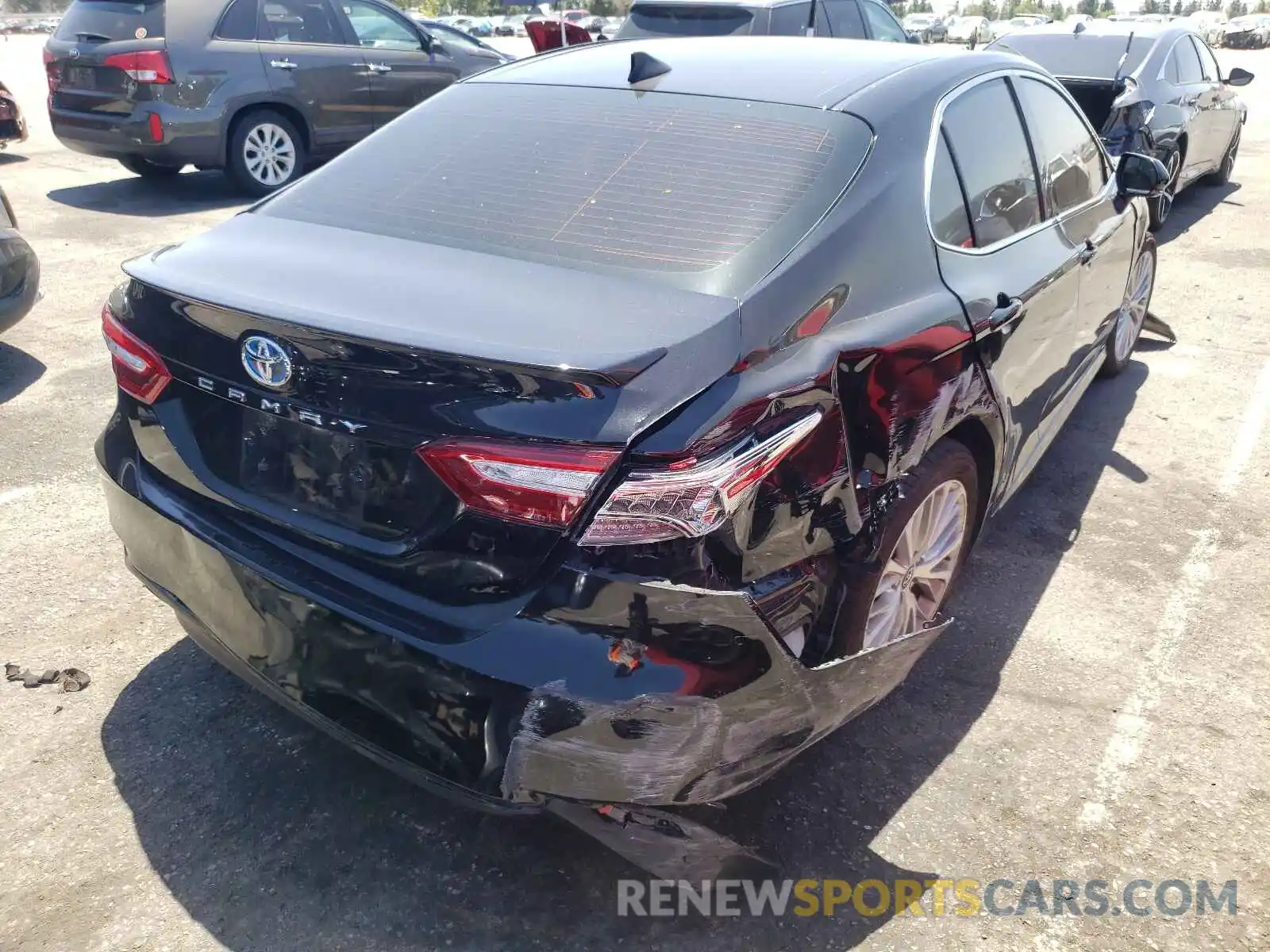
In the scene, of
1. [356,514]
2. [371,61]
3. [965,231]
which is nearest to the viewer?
[356,514]

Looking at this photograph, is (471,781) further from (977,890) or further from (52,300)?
(52,300)

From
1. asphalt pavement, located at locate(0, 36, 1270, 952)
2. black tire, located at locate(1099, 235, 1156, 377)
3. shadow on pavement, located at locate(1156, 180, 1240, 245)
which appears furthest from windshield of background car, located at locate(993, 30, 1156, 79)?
asphalt pavement, located at locate(0, 36, 1270, 952)

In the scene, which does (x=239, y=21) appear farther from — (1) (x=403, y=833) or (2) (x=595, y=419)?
(2) (x=595, y=419)

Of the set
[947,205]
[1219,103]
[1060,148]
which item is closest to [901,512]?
[947,205]

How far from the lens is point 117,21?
869 cm

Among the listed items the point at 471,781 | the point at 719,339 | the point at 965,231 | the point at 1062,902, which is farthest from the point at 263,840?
the point at 965,231

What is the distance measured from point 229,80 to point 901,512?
319 inches

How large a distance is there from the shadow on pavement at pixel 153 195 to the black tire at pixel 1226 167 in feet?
30.1

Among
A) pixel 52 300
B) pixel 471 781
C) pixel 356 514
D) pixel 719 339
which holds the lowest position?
pixel 52 300

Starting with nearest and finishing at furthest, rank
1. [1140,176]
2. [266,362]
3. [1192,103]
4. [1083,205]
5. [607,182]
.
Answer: [266,362], [607,182], [1083,205], [1140,176], [1192,103]

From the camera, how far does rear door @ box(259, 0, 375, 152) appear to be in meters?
9.16

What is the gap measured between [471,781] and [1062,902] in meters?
1.36

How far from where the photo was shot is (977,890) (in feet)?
7.95

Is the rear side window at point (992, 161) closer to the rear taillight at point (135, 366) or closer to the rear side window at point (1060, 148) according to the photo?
the rear side window at point (1060, 148)
